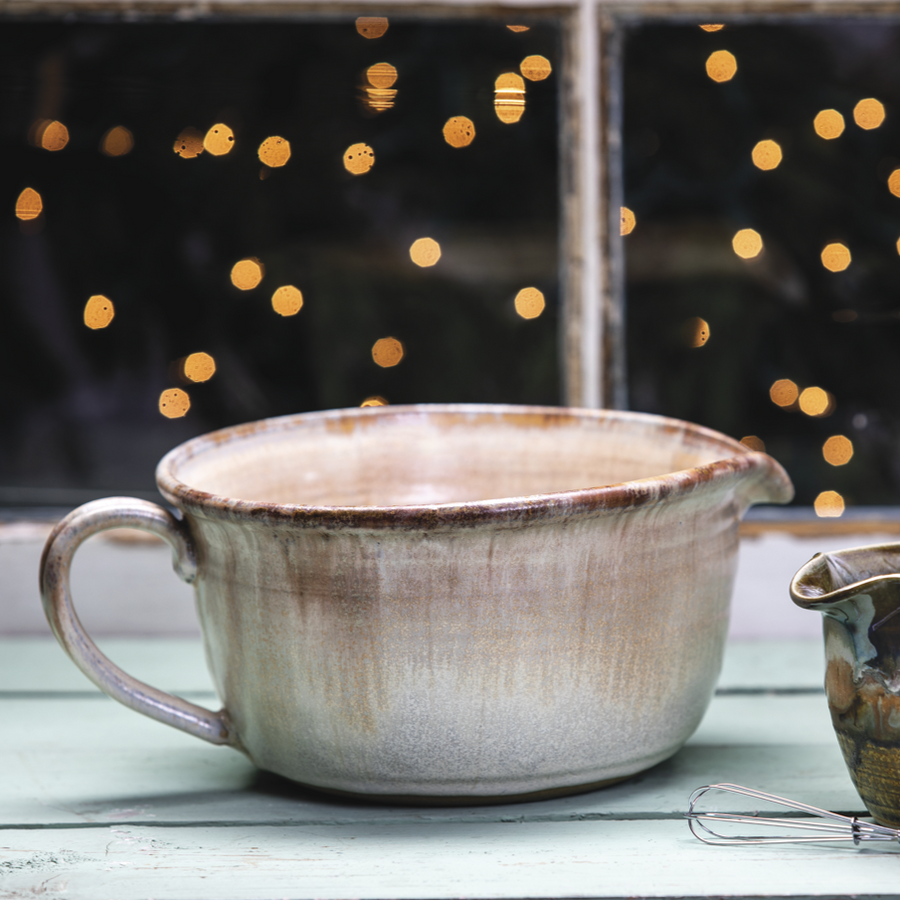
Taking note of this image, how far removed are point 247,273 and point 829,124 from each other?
510 millimetres

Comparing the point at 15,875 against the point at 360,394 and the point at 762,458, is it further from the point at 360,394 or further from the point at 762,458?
the point at 360,394

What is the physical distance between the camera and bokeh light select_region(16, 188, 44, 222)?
89 cm

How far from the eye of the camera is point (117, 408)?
987 mm

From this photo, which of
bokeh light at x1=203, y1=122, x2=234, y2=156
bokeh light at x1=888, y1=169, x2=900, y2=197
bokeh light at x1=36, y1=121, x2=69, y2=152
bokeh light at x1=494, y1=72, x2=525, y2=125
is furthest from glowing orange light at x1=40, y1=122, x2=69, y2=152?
bokeh light at x1=888, y1=169, x2=900, y2=197

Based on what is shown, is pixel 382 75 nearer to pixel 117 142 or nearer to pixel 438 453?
pixel 117 142

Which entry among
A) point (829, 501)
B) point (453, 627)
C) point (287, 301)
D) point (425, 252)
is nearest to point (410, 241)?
point (425, 252)

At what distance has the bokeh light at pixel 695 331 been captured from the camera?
0.93 metres

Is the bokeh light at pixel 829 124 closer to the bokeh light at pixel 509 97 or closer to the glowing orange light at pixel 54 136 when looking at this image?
the bokeh light at pixel 509 97


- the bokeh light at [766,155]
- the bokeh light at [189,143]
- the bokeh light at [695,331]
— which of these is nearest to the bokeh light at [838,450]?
the bokeh light at [695,331]

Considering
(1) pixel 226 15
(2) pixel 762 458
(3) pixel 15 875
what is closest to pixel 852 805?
(2) pixel 762 458

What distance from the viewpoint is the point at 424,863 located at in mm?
447

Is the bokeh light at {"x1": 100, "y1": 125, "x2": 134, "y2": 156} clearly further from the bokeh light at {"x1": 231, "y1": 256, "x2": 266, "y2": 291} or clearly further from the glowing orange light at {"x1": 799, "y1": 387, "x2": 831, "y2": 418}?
the glowing orange light at {"x1": 799, "y1": 387, "x2": 831, "y2": 418}

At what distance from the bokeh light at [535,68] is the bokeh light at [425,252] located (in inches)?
7.0

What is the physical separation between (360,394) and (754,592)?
0.37 metres
